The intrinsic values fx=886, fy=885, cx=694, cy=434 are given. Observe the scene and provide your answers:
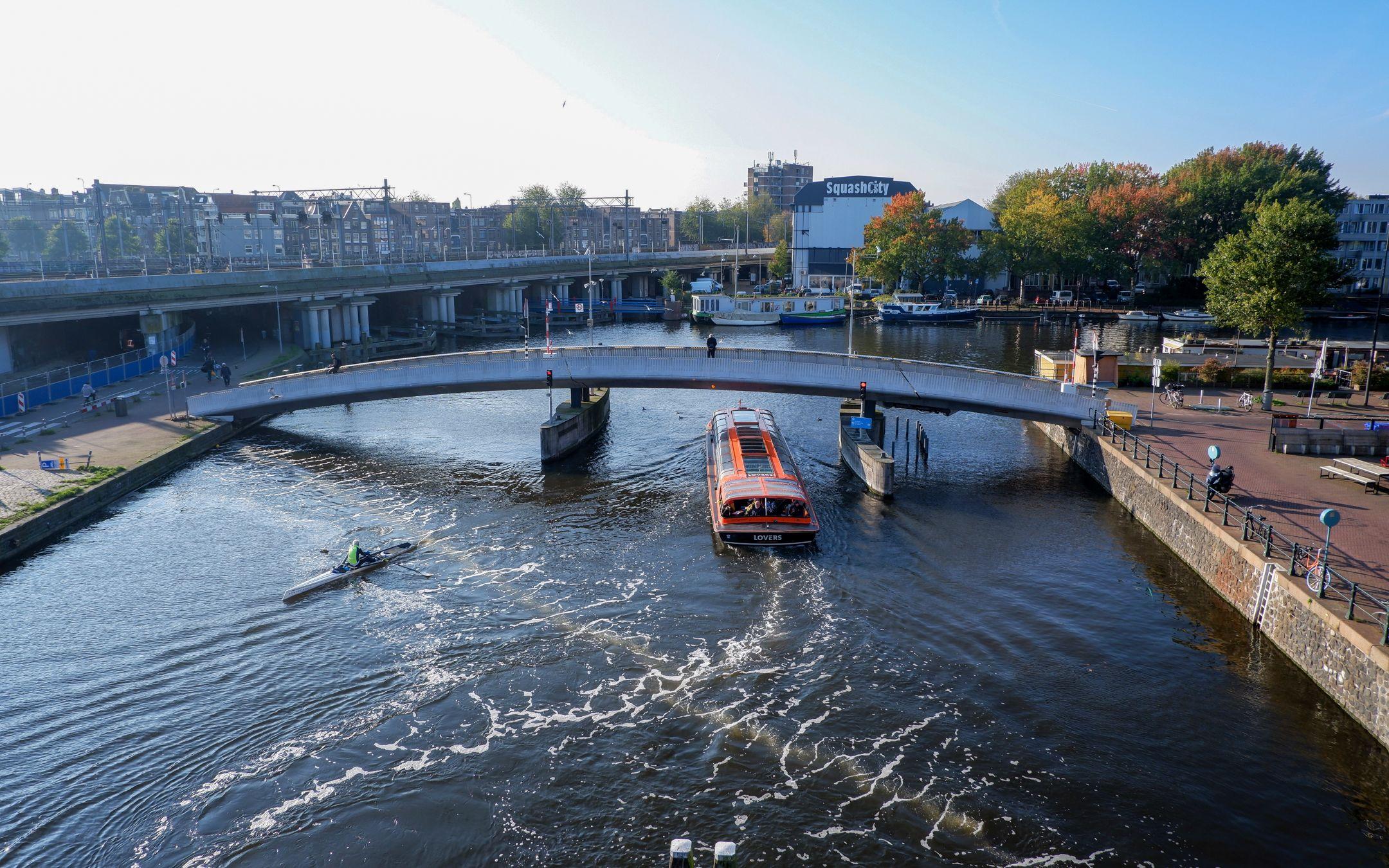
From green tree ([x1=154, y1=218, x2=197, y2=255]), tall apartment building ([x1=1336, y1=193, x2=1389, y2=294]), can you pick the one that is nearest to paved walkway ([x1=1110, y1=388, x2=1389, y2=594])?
tall apartment building ([x1=1336, y1=193, x2=1389, y2=294])

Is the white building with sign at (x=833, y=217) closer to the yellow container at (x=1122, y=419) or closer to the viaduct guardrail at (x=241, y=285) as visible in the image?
the viaduct guardrail at (x=241, y=285)

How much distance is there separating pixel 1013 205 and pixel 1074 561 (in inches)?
4333

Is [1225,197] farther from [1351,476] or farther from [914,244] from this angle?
[1351,476]

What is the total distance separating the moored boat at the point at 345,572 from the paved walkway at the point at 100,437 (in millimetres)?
12441

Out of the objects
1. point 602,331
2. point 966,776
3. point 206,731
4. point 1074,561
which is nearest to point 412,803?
point 206,731

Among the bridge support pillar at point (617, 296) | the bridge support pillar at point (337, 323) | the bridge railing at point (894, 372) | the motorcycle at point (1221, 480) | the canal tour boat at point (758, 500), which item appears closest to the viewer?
the motorcycle at point (1221, 480)

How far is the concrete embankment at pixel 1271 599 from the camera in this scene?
63.6 ft

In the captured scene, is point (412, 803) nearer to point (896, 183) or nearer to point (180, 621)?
point (180, 621)

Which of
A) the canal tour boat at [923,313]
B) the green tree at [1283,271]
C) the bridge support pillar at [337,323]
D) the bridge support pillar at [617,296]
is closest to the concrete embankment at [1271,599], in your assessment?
the green tree at [1283,271]

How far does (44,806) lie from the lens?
17.8 metres

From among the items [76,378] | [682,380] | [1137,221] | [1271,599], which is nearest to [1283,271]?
[1271,599]

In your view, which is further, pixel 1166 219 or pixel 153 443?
pixel 1166 219

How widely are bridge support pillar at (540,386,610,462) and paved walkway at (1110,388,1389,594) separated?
26075 mm

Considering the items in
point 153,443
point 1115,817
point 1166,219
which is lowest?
point 1115,817
